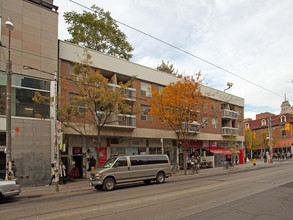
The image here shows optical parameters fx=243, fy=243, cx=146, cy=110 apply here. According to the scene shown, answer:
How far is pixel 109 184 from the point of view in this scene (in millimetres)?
14453

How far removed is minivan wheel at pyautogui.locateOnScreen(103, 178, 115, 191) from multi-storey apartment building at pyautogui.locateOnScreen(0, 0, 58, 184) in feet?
21.4

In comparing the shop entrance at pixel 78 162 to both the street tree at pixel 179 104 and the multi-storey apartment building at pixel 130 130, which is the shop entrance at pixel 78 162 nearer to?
the multi-storey apartment building at pixel 130 130

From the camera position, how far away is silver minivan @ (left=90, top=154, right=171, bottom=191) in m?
14.4

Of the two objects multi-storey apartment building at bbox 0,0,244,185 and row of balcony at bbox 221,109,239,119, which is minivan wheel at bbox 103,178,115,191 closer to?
multi-storey apartment building at bbox 0,0,244,185

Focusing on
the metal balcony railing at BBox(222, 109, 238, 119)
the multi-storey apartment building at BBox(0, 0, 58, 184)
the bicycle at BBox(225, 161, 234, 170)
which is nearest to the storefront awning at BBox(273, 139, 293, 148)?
the metal balcony railing at BBox(222, 109, 238, 119)

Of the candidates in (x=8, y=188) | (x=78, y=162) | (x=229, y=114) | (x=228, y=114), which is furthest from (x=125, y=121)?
(x=229, y=114)

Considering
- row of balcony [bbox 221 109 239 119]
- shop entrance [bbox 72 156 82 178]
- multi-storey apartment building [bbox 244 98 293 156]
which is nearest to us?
shop entrance [bbox 72 156 82 178]

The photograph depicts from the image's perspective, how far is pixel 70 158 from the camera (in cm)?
2139

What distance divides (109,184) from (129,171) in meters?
1.62

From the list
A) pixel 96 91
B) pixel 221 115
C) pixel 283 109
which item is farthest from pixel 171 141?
pixel 283 109

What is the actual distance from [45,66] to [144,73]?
37.1ft

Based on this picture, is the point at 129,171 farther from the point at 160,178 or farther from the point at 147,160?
the point at 160,178

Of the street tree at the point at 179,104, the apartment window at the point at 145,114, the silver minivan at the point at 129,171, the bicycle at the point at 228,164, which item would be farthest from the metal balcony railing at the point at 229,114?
the silver minivan at the point at 129,171

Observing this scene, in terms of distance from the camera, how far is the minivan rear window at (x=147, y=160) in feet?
52.3
